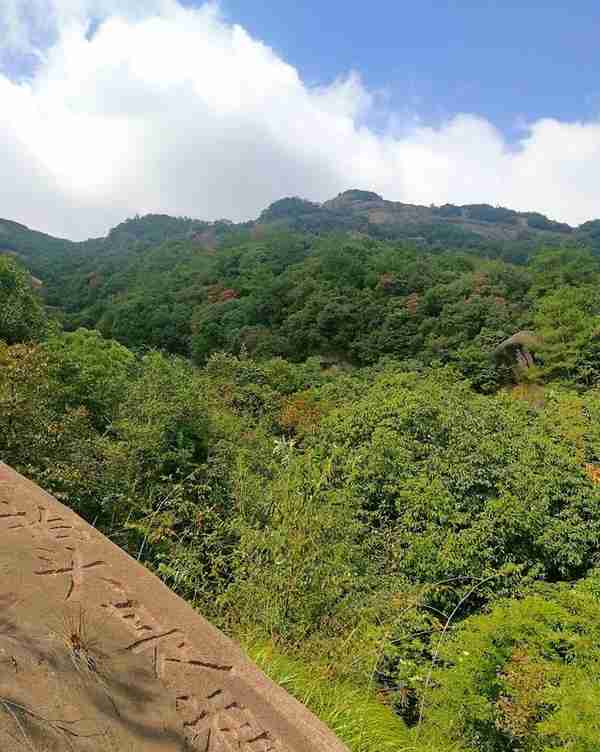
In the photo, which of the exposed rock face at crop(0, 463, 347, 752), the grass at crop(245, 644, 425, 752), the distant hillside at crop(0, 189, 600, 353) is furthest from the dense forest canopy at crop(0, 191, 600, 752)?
the distant hillside at crop(0, 189, 600, 353)

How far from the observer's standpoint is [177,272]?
49219mm

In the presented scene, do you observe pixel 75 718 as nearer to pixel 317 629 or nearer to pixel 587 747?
pixel 317 629

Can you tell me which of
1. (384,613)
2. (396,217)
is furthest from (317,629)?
(396,217)

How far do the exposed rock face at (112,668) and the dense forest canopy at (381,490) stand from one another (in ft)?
1.86

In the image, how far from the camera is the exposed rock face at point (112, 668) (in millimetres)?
1860

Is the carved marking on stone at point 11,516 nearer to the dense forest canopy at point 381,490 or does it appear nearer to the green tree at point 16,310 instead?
the dense forest canopy at point 381,490

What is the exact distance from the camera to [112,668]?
2176mm

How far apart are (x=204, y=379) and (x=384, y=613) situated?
17709 mm

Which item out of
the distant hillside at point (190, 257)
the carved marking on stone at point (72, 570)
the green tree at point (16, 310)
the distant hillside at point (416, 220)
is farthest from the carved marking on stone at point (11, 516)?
the distant hillside at point (416, 220)

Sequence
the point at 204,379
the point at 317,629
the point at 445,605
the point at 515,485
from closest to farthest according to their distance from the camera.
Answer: the point at 317,629 → the point at 445,605 → the point at 515,485 → the point at 204,379

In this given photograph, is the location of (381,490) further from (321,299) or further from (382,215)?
(382,215)

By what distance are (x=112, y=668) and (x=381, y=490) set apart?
9215 mm

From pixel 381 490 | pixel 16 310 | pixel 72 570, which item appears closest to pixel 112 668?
pixel 72 570

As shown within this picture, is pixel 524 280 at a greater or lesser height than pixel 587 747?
greater
